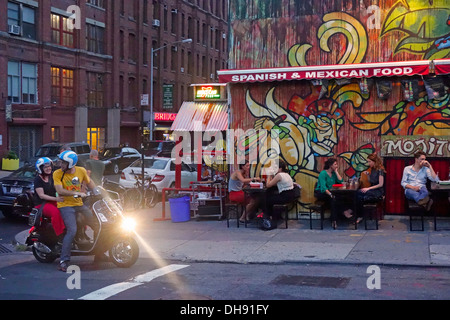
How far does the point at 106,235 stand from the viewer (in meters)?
9.84

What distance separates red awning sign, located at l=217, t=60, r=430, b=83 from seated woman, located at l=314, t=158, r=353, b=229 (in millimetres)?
1779

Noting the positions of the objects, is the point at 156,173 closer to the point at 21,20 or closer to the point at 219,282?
the point at 219,282

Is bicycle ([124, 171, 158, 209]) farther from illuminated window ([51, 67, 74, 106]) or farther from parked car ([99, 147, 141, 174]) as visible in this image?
illuminated window ([51, 67, 74, 106])

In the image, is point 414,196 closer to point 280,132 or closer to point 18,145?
point 280,132

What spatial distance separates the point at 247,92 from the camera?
1497 cm

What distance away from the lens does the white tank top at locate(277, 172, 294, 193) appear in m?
13.7

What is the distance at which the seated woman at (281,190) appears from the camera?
13742 millimetres

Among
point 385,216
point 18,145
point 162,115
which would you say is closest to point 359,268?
point 385,216

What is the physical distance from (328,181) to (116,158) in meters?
23.3

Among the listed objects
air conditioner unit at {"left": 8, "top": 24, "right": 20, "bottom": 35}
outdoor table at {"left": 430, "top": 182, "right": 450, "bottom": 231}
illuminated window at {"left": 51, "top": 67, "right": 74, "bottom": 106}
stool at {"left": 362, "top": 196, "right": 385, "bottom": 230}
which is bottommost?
stool at {"left": 362, "top": 196, "right": 385, "bottom": 230}

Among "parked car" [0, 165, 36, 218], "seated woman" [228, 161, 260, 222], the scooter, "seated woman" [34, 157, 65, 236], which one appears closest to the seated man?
"seated woman" [228, 161, 260, 222]

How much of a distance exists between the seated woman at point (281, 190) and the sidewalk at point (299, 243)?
1.87 feet

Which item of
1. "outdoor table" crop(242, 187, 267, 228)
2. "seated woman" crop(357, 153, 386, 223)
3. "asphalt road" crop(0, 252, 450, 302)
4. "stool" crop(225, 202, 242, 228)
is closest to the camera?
"asphalt road" crop(0, 252, 450, 302)

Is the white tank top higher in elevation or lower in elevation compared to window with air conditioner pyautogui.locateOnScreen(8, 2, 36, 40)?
lower
